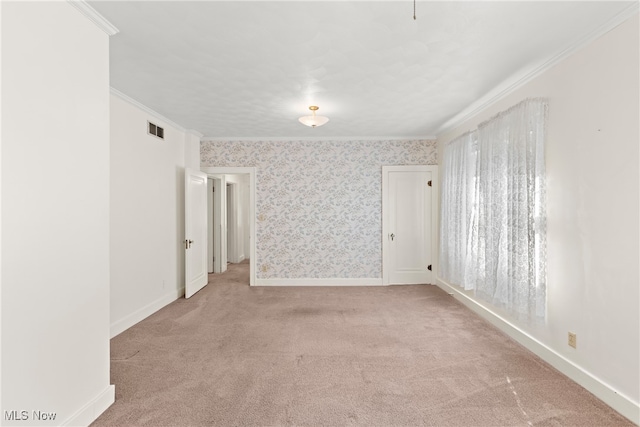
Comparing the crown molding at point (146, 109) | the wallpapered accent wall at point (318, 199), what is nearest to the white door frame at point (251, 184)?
the wallpapered accent wall at point (318, 199)

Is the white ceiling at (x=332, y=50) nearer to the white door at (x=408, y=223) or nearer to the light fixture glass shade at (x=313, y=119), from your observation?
the light fixture glass shade at (x=313, y=119)

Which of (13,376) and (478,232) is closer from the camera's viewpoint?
(13,376)

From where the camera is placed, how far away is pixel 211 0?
1796 mm

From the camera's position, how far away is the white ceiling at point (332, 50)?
190 centimetres

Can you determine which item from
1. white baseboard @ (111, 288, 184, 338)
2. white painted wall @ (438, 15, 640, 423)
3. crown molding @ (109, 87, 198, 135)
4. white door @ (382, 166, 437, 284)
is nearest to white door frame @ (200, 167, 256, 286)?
crown molding @ (109, 87, 198, 135)

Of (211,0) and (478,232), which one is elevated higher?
(211,0)

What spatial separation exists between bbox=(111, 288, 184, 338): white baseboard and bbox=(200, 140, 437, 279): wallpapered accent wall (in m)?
1.41

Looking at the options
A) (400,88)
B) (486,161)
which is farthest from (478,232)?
(400,88)

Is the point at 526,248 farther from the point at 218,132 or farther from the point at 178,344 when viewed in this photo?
the point at 218,132

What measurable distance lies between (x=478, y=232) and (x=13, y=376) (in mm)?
3908

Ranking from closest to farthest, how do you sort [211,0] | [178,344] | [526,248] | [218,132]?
[211,0], [526,248], [178,344], [218,132]

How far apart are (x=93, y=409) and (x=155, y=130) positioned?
10.5 feet

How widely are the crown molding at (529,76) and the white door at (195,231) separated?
3.83 m

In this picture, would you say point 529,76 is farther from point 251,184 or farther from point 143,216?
point 143,216
